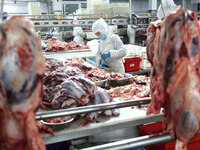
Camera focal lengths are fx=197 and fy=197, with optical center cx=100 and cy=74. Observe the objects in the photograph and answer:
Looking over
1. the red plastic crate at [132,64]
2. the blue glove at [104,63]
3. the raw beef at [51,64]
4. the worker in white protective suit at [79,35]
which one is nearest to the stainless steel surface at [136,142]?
the raw beef at [51,64]

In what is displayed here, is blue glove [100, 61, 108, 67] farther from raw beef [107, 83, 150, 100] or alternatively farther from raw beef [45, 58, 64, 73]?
raw beef [107, 83, 150, 100]

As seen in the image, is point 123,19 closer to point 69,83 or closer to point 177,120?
point 69,83

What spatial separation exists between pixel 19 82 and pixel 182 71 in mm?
1051

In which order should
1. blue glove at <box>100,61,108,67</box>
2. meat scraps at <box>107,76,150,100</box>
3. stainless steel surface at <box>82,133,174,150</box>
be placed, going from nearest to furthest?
stainless steel surface at <box>82,133,174,150</box>, meat scraps at <box>107,76,150,100</box>, blue glove at <box>100,61,108,67</box>

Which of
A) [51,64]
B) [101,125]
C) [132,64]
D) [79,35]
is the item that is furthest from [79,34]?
[101,125]

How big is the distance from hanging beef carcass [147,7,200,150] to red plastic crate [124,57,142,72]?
455 centimetres

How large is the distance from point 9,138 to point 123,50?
4.46m

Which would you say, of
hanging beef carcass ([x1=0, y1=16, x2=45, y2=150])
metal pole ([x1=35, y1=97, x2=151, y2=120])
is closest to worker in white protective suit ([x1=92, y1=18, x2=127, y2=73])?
metal pole ([x1=35, y1=97, x2=151, y2=120])

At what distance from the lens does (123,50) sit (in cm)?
534

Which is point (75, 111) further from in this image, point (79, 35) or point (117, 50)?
point (79, 35)

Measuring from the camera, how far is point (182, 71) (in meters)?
1.36

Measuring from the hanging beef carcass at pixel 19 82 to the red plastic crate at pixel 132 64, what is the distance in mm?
4969

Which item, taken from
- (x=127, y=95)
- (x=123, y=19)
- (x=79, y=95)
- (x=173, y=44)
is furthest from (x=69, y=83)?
(x=123, y=19)

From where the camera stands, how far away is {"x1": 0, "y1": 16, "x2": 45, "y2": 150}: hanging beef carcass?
42.5 inches
